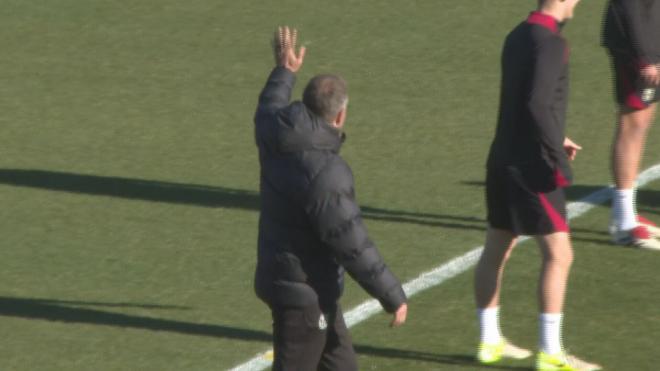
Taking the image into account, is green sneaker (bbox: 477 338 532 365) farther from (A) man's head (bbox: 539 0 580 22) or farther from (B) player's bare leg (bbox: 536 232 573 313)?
(A) man's head (bbox: 539 0 580 22)

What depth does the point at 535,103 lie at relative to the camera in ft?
24.5

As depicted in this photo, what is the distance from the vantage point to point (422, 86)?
1341 centimetres

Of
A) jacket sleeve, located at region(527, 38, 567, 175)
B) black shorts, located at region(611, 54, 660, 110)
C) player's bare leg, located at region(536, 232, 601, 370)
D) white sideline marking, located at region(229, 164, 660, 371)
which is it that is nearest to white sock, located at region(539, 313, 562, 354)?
player's bare leg, located at region(536, 232, 601, 370)

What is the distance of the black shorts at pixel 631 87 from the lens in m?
9.55

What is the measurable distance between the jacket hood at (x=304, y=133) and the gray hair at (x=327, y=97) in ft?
0.11

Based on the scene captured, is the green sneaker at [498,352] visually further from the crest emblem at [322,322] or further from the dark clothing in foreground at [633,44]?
the dark clothing in foreground at [633,44]

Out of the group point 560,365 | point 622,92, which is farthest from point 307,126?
point 622,92

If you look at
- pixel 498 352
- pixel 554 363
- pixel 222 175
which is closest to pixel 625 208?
pixel 498 352

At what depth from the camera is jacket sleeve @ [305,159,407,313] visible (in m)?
6.45

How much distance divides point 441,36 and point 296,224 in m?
8.48

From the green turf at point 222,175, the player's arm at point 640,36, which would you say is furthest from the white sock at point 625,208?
the player's arm at point 640,36

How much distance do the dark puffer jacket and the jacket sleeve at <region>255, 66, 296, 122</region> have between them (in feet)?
0.38

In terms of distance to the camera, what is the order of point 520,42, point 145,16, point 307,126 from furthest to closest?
point 145,16 < point 520,42 < point 307,126

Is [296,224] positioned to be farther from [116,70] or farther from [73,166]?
[116,70]
